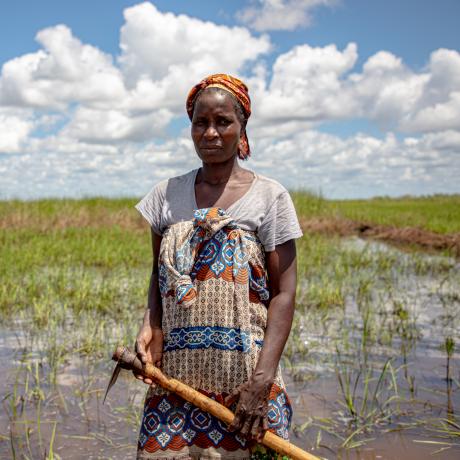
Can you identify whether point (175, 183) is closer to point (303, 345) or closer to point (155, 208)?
point (155, 208)

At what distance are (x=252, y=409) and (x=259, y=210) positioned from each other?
0.58m

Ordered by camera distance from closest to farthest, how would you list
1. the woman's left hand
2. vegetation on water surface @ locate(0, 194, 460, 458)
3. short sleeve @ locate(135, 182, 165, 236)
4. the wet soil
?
the woman's left hand → short sleeve @ locate(135, 182, 165, 236) → vegetation on water surface @ locate(0, 194, 460, 458) → the wet soil

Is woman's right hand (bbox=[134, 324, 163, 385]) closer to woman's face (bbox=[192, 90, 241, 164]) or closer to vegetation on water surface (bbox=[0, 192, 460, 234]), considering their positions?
woman's face (bbox=[192, 90, 241, 164])

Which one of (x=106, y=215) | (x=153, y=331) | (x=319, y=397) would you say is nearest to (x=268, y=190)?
(x=153, y=331)

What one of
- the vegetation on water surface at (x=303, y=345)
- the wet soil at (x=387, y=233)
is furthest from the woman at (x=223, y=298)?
the wet soil at (x=387, y=233)

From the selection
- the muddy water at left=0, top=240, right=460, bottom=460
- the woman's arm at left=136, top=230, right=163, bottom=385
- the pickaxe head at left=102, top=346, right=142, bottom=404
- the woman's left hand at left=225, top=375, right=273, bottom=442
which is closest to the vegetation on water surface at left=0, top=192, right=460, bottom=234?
the muddy water at left=0, top=240, right=460, bottom=460

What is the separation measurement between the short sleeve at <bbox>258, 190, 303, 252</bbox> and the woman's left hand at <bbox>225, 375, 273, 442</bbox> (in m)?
0.40

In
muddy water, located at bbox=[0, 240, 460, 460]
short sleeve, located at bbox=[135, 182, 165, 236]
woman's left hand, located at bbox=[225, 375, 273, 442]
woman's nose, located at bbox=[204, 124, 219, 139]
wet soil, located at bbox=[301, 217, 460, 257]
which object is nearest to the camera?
woman's left hand, located at bbox=[225, 375, 273, 442]

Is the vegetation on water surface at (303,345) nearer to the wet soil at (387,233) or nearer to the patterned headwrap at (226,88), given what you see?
the patterned headwrap at (226,88)

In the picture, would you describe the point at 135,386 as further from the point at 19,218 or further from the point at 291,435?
the point at 19,218

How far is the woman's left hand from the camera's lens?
1539 mm

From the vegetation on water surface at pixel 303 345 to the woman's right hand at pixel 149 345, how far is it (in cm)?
77

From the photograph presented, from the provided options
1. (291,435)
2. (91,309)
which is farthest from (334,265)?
A: (291,435)

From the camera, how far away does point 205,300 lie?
5.26 feet
